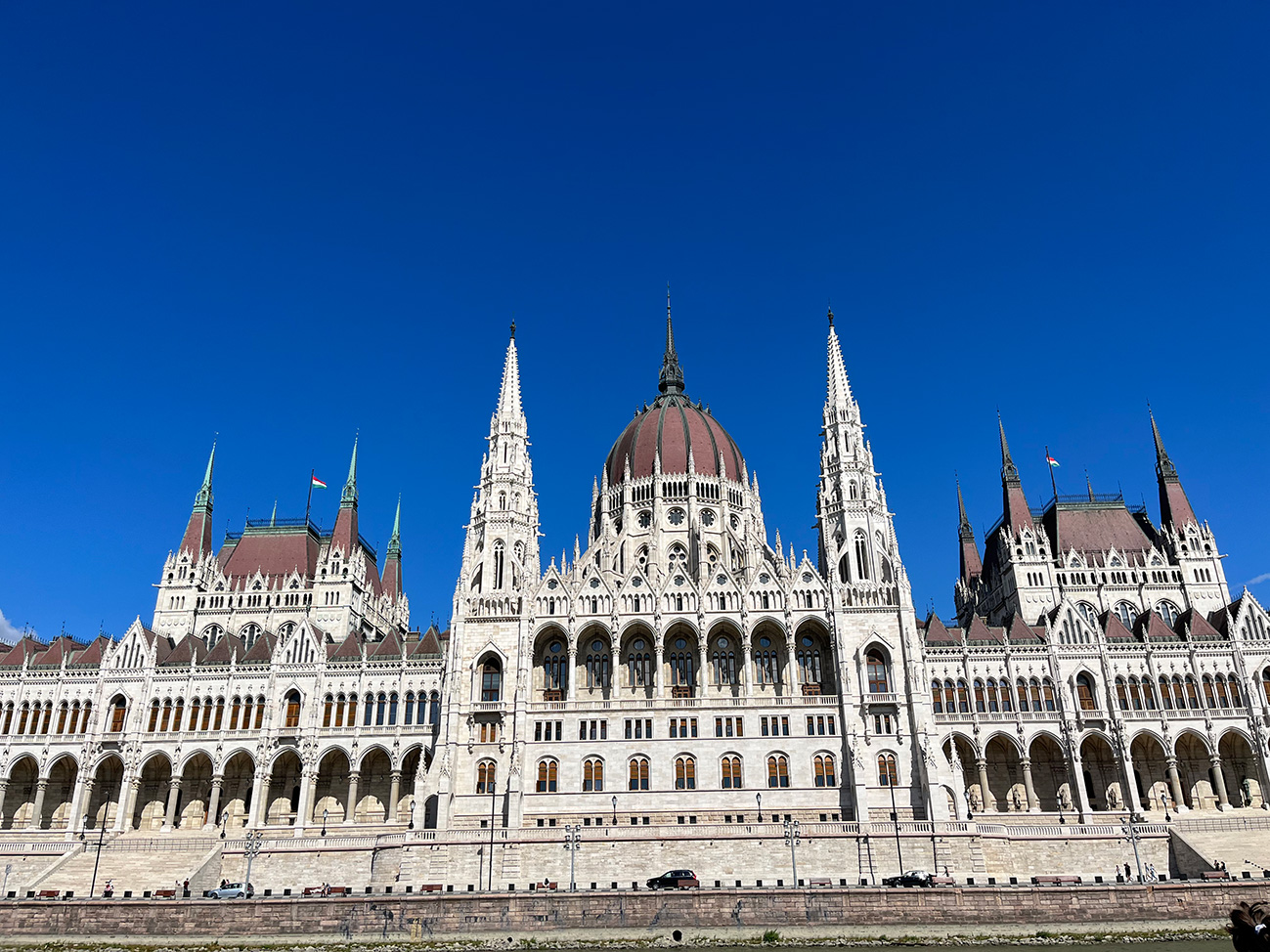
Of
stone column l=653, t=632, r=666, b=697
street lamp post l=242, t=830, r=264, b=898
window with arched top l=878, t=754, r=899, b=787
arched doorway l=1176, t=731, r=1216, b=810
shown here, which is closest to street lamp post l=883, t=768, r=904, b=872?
window with arched top l=878, t=754, r=899, b=787

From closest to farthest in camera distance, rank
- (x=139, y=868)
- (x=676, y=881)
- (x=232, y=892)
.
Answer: (x=232, y=892), (x=676, y=881), (x=139, y=868)

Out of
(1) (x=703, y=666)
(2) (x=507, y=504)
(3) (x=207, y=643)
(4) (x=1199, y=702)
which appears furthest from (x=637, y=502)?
(4) (x=1199, y=702)

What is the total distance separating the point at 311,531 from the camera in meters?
95.8

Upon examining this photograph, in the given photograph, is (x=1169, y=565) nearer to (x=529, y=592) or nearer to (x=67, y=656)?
(x=529, y=592)

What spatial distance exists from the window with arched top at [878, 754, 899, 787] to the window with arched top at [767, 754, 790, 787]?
6.25 meters

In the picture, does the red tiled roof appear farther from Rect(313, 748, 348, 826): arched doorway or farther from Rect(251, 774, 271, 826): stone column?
Rect(251, 774, 271, 826): stone column

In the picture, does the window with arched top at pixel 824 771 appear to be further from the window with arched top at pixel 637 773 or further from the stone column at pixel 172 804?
the stone column at pixel 172 804

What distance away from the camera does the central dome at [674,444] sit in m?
91.6

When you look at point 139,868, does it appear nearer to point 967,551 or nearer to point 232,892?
point 232,892

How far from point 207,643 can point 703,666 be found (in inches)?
1846

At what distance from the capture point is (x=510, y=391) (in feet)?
282

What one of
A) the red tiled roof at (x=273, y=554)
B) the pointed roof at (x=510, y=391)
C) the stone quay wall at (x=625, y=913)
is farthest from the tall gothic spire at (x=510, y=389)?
the stone quay wall at (x=625, y=913)

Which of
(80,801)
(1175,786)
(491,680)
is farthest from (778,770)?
(80,801)

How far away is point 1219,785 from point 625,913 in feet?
158
